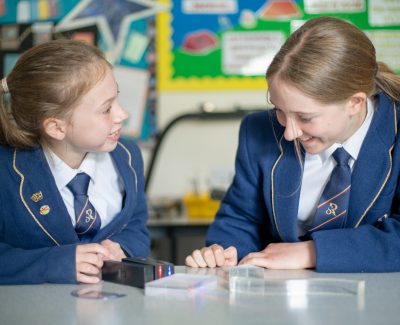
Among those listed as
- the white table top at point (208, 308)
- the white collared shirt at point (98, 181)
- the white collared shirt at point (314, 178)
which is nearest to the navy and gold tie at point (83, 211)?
the white collared shirt at point (98, 181)

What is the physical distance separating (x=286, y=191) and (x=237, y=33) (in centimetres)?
172

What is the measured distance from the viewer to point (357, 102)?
55.2 inches

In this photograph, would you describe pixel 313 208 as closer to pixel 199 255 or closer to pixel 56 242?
pixel 199 255

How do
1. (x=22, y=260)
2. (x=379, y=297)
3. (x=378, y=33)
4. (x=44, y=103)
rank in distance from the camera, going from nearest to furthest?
(x=379, y=297) < (x=22, y=260) < (x=44, y=103) < (x=378, y=33)

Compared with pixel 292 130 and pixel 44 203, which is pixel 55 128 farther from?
pixel 292 130

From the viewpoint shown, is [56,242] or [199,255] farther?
[56,242]

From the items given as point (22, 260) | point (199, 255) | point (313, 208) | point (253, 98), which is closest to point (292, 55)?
point (313, 208)

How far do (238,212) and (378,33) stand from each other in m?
1.77

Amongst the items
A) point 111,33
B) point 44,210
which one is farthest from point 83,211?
point 111,33

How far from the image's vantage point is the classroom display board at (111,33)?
10.0 feet

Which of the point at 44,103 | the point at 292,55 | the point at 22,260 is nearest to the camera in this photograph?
the point at 22,260

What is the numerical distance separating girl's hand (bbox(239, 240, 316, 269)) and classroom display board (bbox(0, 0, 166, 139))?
1839 mm

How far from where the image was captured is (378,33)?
301cm

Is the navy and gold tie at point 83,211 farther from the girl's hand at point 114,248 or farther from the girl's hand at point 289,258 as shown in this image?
the girl's hand at point 289,258
